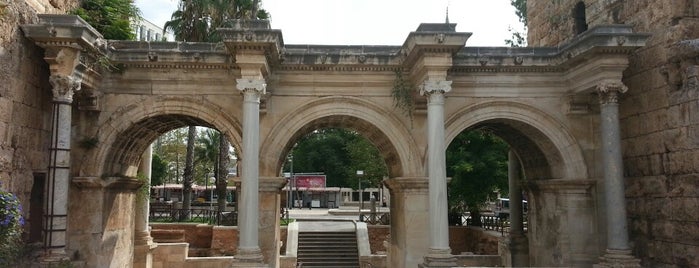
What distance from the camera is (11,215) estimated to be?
7848 millimetres

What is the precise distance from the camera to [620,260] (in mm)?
10156

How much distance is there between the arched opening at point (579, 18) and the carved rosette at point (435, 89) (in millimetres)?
5368

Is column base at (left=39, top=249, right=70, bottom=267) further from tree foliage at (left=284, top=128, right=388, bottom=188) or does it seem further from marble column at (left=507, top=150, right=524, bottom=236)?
tree foliage at (left=284, top=128, right=388, bottom=188)

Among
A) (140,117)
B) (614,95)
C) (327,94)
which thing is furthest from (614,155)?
(140,117)

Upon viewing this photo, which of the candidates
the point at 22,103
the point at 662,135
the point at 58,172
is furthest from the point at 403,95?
the point at 22,103

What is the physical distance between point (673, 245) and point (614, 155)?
1.92m

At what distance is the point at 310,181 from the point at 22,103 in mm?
29304

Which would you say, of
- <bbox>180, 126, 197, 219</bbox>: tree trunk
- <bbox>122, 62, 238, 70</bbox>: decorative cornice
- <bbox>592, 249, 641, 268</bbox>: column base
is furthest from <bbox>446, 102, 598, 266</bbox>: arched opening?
<bbox>180, 126, 197, 219</bbox>: tree trunk

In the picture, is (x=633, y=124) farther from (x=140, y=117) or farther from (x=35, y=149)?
(x=35, y=149)

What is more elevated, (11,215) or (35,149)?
(35,149)

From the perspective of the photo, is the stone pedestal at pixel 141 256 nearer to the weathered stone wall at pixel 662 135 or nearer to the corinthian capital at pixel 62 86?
the corinthian capital at pixel 62 86

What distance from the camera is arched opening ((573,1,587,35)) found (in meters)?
13.8

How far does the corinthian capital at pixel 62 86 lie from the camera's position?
934cm

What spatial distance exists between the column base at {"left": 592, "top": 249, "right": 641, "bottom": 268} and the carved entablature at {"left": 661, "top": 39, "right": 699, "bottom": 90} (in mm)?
3224
